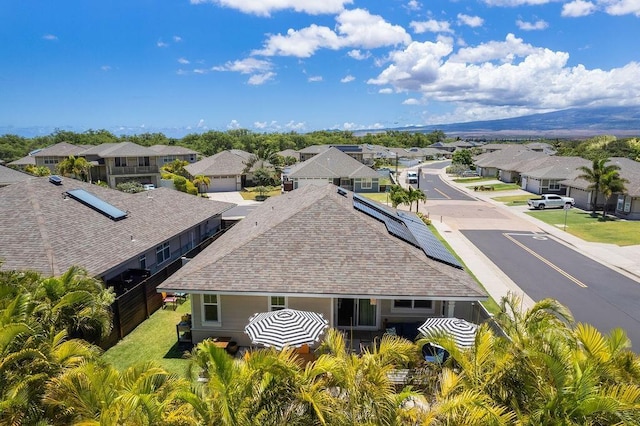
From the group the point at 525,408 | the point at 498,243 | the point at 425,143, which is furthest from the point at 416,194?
the point at 425,143

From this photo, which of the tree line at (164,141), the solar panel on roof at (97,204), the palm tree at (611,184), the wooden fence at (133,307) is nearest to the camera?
the wooden fence at (133,307)

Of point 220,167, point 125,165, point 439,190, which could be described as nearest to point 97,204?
point 125,165

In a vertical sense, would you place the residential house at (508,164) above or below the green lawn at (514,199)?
above

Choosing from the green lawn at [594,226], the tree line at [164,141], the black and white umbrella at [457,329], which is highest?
the tree line at [164,141]

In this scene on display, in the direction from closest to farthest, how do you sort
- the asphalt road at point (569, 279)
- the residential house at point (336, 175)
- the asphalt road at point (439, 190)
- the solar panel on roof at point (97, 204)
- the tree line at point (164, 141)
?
1. the asphalt road at point (569, 279)
2. the solar panel on roof at point (97, 204)
3. the asphalt road at point (439, 190)
4. the residential house at point (336, 175)
5. the tree line at point (164, 141)

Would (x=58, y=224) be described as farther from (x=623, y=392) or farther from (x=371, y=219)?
(x=623, y=392)

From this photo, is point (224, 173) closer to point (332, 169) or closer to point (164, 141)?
point (332, 169)

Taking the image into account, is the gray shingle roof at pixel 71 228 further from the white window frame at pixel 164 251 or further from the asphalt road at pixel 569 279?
the asphalt road at pixel 569 279

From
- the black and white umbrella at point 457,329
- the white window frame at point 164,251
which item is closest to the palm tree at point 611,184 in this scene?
the black and white umbrella at point 457,329
